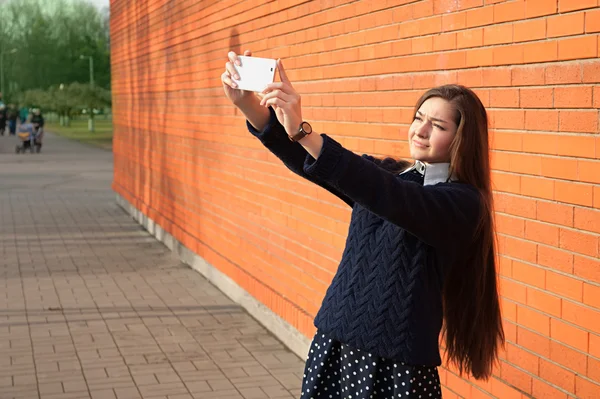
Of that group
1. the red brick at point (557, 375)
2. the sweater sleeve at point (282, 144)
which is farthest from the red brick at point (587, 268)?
the sweater sleeve at point (282, 144)

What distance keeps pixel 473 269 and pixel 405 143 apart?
2401 millimetres

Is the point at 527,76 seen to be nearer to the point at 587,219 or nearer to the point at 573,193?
the point at 573,193

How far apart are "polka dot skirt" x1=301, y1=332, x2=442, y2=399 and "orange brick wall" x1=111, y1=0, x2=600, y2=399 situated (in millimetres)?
1119

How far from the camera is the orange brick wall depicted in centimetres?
371

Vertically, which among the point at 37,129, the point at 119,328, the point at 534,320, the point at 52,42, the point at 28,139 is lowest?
the point at 28,139

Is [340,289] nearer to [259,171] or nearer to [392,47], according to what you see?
[392,47]

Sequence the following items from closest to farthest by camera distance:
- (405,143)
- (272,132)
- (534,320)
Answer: (272,132) → (534,320) → (405,143)

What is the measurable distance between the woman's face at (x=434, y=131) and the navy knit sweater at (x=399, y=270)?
92mm

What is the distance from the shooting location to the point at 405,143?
17.1 ft

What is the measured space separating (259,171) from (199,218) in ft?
8.32

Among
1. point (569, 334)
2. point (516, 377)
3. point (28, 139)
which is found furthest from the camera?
point (28, 139)

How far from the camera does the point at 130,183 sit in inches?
630

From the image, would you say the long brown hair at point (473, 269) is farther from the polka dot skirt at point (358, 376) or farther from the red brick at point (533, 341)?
the red brick at point (533, 341)

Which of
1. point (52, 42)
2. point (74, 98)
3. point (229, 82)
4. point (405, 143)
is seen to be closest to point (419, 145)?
point (229, 82)
